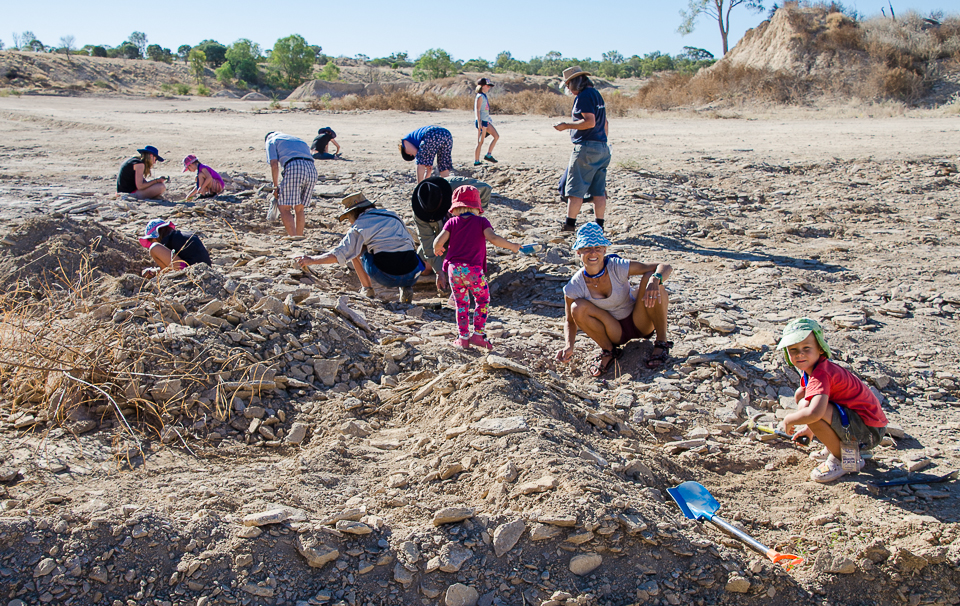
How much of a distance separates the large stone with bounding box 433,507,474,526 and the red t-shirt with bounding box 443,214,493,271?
211cm

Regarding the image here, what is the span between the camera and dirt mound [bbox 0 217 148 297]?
4996 millimetres

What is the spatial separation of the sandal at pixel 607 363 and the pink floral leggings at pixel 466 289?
0.81 metres

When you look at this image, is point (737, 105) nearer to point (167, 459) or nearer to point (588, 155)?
point (588, 155)

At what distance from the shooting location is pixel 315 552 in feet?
7.67

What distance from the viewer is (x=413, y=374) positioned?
3.81m

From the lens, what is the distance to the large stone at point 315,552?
2.33m

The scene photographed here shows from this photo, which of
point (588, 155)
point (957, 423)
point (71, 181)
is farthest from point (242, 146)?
point (957, 423)

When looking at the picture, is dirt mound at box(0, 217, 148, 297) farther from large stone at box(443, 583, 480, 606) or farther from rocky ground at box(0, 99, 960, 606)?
large stone at box(443, 583, 480, 606)

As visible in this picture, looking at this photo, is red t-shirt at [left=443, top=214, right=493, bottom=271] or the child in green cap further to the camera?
red t-shirt at [left=443, top=214, right=493, bottom=271]

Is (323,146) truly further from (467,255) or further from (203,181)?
(467,255)

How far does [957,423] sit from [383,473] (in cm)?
315

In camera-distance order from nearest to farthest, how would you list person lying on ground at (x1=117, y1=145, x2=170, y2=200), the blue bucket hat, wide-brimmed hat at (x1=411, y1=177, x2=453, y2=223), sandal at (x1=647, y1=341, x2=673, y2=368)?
the blue bucket hat
sandal at (x1=647, y1=341, x2=673, y2=368)
wide-brimmed hat at (x1=411, y1=177, x2=453, y2=223)
person lying on ground at (x1=117, y1=145, x2=170, y2=200)

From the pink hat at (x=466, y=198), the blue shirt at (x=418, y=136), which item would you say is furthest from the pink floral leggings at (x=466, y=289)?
the blue shirt at (x=418, y=136)

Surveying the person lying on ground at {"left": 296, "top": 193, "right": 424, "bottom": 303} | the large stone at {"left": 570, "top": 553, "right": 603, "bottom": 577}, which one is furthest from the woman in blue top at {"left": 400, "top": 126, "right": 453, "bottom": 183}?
the large stone at {"left": 570, "top": 553, "right": 603, "bottom": 577}
